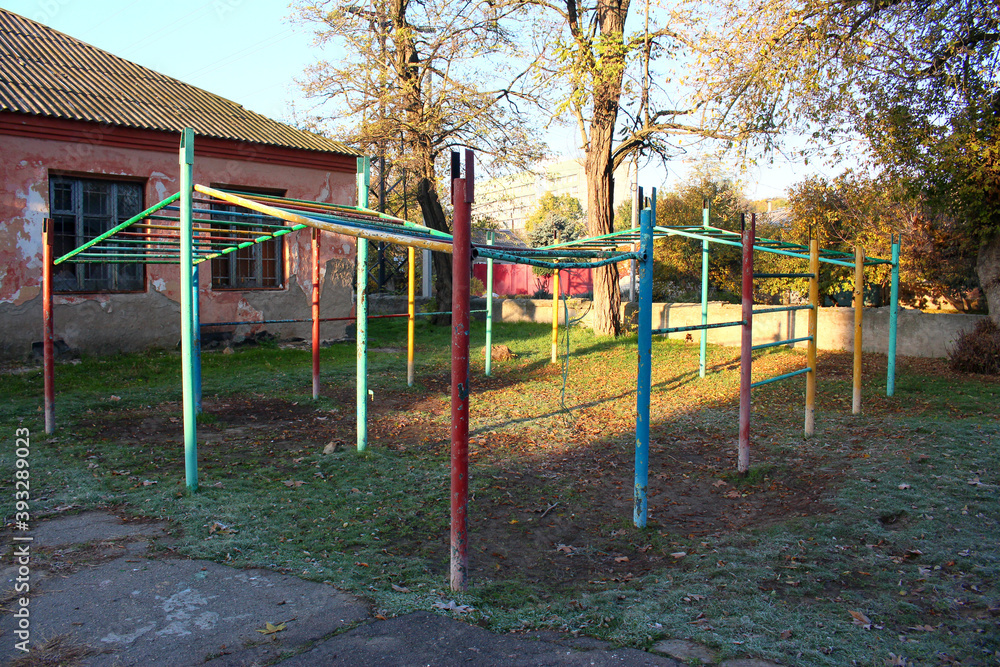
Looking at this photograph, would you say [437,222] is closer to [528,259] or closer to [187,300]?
[187,300]

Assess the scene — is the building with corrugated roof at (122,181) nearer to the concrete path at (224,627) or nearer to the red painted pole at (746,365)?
the concrete path at (224,627)

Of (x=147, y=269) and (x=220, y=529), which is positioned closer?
(x=220, y=529)

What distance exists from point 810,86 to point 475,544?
8401 millimetres

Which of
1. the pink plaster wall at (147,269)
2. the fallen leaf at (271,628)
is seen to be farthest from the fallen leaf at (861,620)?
the pink plaster wall at (147,269)

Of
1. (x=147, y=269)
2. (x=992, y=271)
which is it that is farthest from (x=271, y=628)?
(x=992, y=271)

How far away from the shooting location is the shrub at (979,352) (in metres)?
8.62

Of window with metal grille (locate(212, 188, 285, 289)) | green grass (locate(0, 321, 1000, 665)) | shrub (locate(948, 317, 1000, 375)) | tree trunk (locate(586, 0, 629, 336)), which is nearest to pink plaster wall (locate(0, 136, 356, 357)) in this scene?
window with metal grille (locate(212, 188, 285, 289))

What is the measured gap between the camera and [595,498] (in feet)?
14.6

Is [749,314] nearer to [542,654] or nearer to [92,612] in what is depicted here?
[542,654]

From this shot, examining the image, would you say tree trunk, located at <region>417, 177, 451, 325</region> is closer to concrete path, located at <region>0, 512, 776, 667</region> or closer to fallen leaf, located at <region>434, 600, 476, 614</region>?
concrete path, located at <region>0, 512, 776, 667</region>

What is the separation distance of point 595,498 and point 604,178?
10396 millimetres

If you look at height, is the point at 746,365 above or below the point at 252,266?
below

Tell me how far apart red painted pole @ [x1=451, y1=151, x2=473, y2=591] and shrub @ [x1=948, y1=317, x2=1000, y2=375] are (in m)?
8.67

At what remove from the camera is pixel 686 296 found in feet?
63.5
